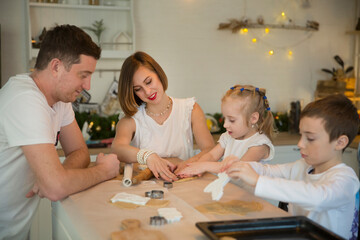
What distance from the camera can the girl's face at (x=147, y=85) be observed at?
225 centimetres

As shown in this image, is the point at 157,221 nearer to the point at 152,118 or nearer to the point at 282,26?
the point at 152,118

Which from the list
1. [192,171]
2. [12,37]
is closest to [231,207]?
[192,171]

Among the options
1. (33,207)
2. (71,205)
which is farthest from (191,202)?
(33,207)

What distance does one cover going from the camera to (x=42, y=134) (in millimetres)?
1580

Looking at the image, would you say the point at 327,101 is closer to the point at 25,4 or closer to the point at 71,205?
the point at 71,205

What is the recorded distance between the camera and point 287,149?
3834 millimetres

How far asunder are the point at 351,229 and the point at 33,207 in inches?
53.7

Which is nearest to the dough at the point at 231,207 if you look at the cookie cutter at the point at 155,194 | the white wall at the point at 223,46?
the cookie cutter at the point at 155,194

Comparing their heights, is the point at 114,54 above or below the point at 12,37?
below

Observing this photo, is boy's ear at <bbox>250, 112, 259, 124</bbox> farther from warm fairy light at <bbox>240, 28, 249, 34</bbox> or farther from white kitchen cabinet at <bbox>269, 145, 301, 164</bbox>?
warm fairy light at <bbox>240, 28, 249, 34</bbox>

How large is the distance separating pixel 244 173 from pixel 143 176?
0.58 metres

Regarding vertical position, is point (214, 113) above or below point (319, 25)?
below

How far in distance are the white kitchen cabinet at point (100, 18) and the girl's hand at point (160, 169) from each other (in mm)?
2049

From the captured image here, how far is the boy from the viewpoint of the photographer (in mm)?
1293
